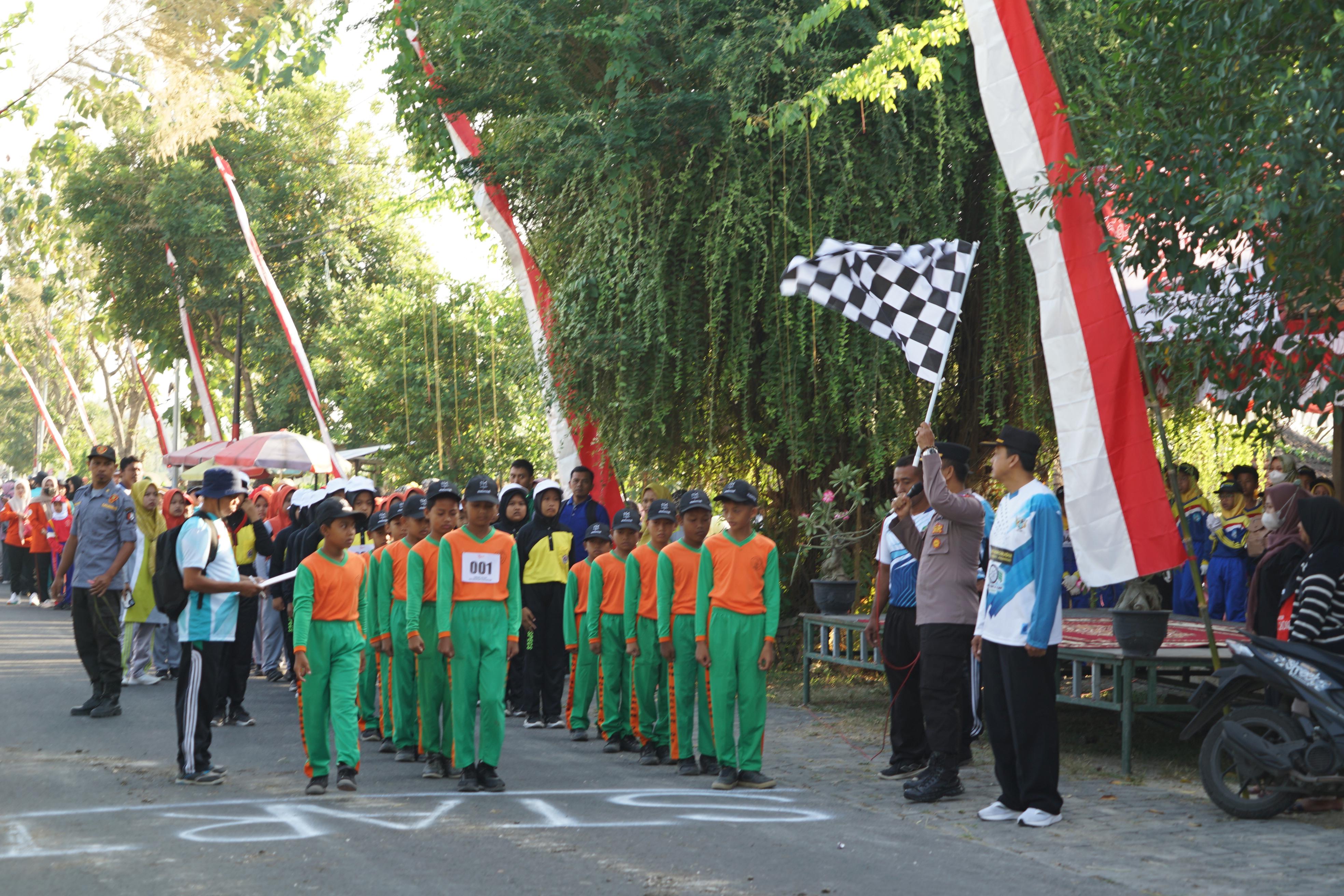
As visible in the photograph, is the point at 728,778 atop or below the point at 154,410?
below

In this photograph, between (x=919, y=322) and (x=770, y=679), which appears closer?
(x=919, y=322)

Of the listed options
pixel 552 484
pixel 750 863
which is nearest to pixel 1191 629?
pixel 552 484

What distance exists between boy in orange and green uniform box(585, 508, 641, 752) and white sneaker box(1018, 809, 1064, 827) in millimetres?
3440

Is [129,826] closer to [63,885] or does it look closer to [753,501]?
[63,885]

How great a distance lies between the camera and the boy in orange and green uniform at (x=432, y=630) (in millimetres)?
8508

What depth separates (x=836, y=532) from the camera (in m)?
12.9

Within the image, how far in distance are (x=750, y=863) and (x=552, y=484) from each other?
5.38 metres

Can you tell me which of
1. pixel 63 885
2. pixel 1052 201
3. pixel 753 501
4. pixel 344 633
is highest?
pixel 1052 201

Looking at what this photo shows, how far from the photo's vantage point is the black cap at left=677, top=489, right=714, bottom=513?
8.95 meters

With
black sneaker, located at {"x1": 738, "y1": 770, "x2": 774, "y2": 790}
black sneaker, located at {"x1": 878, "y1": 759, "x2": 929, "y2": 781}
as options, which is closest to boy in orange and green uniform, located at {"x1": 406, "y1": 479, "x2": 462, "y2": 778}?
black sneaker, located at {"x1": 738, "y1": 770, "x2": 774, "y2": 790}

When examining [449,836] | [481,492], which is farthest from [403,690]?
[449,836]

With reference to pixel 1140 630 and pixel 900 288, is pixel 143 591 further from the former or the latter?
pixel 1140 630

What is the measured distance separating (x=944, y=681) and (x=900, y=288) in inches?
117

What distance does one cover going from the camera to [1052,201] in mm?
8797
